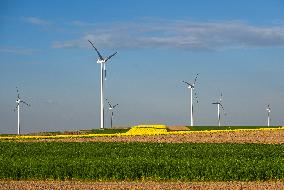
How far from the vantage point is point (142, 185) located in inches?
1161

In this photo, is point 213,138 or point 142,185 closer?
point 142,185

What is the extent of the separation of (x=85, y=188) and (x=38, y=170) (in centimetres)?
675

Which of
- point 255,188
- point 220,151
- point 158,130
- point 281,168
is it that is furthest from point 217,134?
point 255,188

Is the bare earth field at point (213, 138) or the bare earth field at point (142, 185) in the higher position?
the bare earth field at point (213, 138)

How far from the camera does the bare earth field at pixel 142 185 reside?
93.8 feet

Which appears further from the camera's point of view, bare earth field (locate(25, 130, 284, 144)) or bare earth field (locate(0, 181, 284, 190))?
bare earth field (locate(25, 130, 284, 144))

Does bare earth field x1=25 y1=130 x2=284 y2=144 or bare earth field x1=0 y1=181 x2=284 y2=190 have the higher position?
bare earth field x1=25 y1=130 x2=284 y2=144

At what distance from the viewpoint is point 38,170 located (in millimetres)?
34469

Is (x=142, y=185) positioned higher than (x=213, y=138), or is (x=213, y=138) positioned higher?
(x=213, y=138)

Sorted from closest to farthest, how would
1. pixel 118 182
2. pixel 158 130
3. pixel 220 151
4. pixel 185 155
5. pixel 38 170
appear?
1. pixel 118 182
2. pixel 38 170
3. pixel 185 155
4. pixel 220 151
5. pixel 158 130

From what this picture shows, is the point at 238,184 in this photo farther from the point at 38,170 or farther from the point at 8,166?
the point at 8,166

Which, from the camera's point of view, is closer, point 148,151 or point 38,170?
point 38,170

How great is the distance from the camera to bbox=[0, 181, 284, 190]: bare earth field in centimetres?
2858

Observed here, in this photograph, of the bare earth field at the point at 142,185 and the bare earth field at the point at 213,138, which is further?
the bare earth field at the point at 213,138
